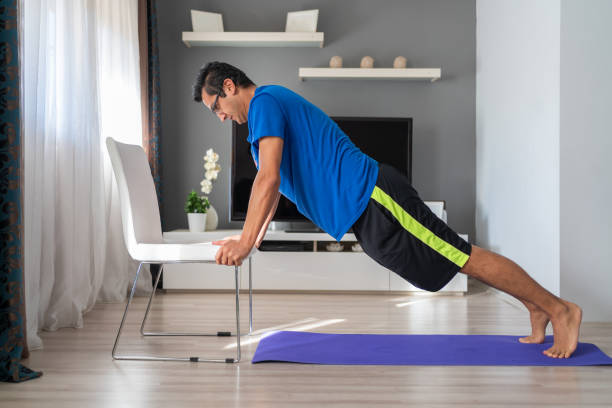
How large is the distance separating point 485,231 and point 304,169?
7.76ft

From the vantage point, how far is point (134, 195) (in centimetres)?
204

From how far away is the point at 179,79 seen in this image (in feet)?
12.9

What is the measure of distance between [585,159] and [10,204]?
101 inches

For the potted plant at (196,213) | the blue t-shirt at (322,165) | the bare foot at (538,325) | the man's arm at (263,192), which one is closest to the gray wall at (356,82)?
the potted plant at (196,213)

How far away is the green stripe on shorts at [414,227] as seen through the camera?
1.70m

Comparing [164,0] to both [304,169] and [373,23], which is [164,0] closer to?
[373,23]

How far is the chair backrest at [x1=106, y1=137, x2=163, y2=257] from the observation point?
196 centimetres

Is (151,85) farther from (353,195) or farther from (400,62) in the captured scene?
(353,195)

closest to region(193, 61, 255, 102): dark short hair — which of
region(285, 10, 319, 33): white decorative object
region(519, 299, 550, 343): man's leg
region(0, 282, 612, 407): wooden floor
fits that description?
region(0, 282, 612, 407): wooden floor

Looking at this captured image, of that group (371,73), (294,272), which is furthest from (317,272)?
(371,73)

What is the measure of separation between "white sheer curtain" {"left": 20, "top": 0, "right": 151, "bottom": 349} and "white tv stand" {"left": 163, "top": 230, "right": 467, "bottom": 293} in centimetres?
39

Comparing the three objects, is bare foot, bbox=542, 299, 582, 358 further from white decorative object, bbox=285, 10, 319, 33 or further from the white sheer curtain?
white decorative object, bbox=285, 10, 319, 33

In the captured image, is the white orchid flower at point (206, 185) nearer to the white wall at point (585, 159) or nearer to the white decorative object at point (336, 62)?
the white decorative object at point (336, 62)

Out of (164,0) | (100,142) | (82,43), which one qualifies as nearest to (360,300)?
(100,142)
